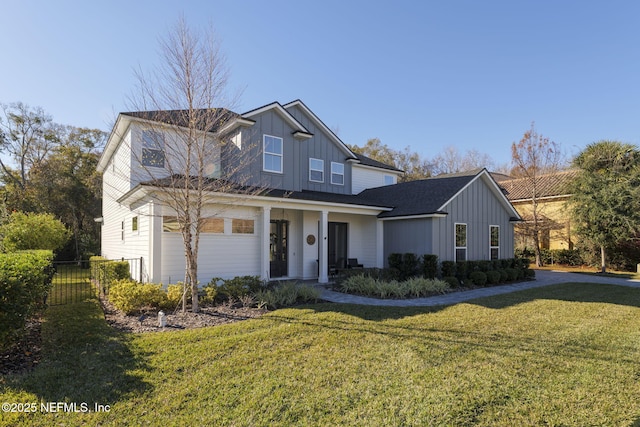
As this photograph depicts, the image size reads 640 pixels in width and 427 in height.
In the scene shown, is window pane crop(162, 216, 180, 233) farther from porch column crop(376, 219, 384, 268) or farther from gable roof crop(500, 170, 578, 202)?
gable roof crop(500, 170, 578, 202)

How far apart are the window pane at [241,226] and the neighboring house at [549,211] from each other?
62.0 feet

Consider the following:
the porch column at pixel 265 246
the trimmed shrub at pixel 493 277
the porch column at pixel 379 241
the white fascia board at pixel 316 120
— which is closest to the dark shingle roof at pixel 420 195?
the porch column at pixel 379 241

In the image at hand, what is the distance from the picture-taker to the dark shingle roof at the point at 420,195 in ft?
44.5

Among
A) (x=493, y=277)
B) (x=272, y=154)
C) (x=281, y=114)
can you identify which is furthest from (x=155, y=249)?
(x=493, y=277)

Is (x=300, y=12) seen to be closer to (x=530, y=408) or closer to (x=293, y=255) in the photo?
(x=293, y=255)

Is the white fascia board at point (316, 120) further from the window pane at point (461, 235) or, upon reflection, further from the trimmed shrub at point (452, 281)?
the trimmed shrub at point (452, 281)

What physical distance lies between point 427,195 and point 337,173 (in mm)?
4426

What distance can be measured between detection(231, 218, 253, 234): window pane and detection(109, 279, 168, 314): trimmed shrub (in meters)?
3.57

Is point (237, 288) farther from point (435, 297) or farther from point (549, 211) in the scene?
point (549, 211)

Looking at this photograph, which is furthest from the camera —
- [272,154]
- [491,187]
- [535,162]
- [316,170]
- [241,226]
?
[535,162]

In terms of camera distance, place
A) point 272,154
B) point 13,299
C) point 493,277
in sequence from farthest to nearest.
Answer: point 493,277 → point 272,154 → point 13,299

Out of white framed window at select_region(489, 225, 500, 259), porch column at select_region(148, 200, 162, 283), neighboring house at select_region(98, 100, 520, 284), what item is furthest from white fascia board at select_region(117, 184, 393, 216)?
white framed window at select_region(489, 225, 500, 259)

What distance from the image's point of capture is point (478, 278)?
1329 cm

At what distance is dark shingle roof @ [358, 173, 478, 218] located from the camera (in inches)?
535
